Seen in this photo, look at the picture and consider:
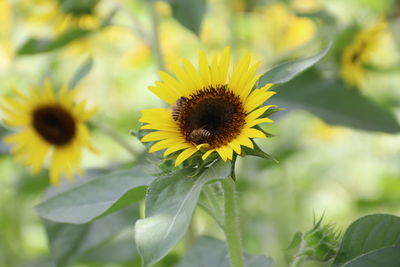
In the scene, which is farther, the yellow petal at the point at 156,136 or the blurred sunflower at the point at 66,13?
the blurred sunflower at the point at 66,13

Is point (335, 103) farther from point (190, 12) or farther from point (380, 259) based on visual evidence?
point (380, 259)

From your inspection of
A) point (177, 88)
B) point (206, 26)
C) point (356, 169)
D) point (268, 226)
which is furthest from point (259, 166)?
point (177, 88)

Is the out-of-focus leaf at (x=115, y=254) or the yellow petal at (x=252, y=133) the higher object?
the yellow petal at (x=252, y=133)

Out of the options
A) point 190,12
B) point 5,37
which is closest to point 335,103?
point 190,12

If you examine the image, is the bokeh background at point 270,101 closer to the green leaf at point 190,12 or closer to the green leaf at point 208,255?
the green leaf at point 190,12

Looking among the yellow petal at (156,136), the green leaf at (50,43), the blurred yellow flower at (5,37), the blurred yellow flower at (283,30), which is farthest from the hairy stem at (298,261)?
the blurred yellow flower at (5,37)

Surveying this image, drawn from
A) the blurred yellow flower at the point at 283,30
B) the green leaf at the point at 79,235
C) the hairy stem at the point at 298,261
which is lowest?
the blurred yellow flower at the point at 283,30

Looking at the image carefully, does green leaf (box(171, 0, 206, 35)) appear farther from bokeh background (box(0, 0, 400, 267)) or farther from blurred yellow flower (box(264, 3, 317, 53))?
blurred yellow flower (box(264, 3, 317, 53))


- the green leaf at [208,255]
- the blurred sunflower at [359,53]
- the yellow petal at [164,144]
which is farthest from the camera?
the blurred sunflower at [359,53]

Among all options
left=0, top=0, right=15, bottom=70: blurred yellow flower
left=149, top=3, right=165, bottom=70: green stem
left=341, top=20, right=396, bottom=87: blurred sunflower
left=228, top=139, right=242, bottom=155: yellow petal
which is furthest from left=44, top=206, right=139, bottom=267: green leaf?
left=0, top=0, right=15, bottom=70: blurred yellow flower
